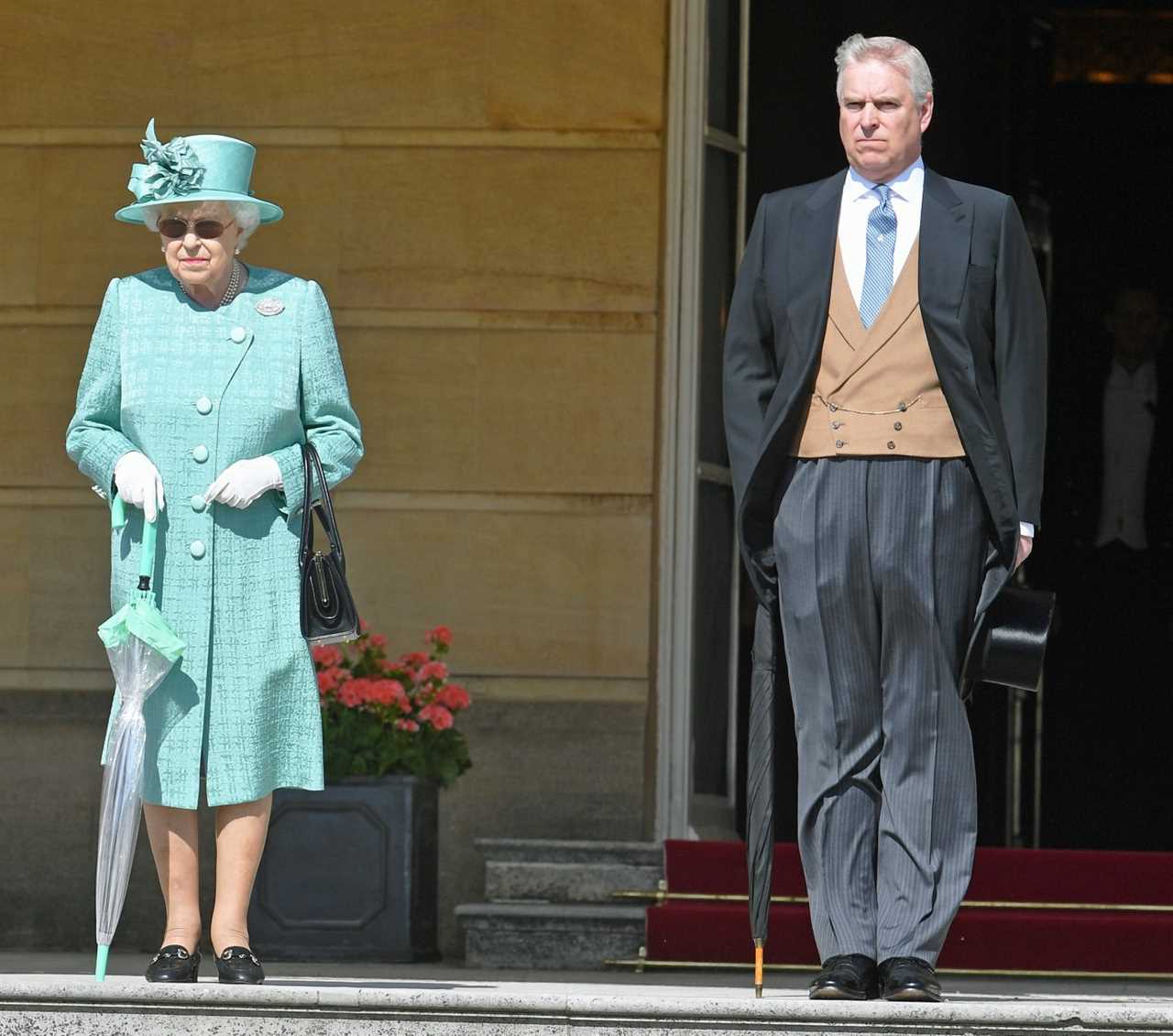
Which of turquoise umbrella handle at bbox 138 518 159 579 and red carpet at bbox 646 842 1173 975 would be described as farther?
red carpet at bbox 646 842 1173 975

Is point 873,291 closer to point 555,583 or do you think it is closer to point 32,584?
point 555,583

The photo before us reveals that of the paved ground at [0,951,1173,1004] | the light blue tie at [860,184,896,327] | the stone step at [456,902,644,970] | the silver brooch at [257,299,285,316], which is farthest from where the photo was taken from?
the stone step at [456,902,644,970]

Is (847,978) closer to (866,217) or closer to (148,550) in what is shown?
(866,217)

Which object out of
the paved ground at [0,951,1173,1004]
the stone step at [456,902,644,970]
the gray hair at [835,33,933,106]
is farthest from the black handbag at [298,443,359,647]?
the stone step at [456,902,644,970]

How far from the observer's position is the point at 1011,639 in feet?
16.1

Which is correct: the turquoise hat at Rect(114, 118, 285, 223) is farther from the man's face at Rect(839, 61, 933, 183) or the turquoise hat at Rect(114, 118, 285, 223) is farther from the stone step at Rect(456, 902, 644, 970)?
the stone step at Rect(456, 902, 644, 970)

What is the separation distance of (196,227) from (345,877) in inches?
113

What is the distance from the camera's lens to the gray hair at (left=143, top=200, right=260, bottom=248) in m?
5.15

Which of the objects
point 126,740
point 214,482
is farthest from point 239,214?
point 126,740

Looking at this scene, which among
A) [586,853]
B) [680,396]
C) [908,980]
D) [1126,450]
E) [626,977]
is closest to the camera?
[908,980]

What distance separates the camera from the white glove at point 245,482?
16.5ft

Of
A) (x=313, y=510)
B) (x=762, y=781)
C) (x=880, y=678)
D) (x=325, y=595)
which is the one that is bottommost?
(x=762, y=781)

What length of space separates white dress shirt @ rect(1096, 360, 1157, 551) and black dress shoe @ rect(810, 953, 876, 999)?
5601 mm

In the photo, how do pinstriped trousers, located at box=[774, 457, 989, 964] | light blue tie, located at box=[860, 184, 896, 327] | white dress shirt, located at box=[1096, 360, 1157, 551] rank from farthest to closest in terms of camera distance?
white dress shirt, located at box=[1096, 360, 1157, 551], light blue tie, located at box=[860, 184, 896, 327], pinstriped trousers, located at box=[774, 457, 989, 964]
